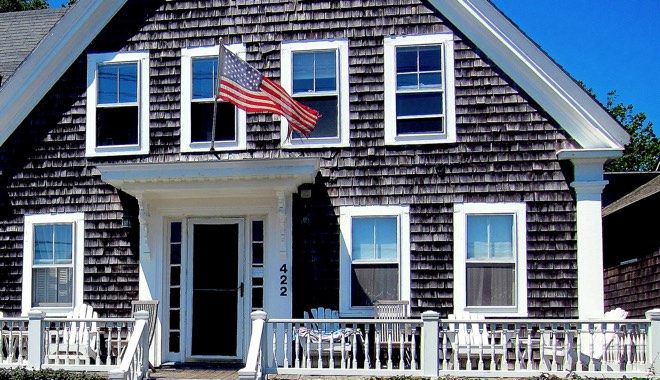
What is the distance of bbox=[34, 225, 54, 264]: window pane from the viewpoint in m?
13.5

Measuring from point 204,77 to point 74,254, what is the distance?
130 inches

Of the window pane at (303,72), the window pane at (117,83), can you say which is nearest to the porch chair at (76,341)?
the window pane at (117,83)

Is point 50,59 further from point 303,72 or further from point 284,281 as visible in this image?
point 284,281

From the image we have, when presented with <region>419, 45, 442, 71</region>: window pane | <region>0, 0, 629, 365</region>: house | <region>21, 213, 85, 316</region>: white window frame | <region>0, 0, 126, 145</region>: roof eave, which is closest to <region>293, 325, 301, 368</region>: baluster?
<region>0, 0, 629, 365</region>: house

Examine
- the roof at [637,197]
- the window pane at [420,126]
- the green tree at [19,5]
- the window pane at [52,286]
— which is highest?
the green tree at [19,5]

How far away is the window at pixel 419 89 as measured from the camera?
12.7 metres

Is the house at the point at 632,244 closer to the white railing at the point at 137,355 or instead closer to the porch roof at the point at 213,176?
the porch roof at the point at 213,176

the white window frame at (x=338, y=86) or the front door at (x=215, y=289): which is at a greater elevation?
the white window frame at (x=338, y=86)

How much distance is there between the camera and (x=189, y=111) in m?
13.3

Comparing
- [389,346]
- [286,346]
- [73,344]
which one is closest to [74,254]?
[73,344]

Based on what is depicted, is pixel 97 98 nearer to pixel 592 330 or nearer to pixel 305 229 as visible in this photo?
pixel 305 229

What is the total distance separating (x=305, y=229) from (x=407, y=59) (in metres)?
2.87

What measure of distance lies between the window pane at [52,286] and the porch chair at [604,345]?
742 cm

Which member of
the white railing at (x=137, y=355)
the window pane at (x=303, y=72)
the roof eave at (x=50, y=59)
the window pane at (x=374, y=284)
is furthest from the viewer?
the roof eave at (x=50, y=59)
